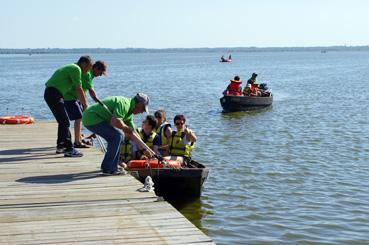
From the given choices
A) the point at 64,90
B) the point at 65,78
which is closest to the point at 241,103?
the point at 64,90

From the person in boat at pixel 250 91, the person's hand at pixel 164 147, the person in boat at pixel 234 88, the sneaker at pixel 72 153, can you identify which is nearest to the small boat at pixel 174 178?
the person's hand at pixel 164 147

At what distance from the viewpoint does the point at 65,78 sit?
32.3 ft

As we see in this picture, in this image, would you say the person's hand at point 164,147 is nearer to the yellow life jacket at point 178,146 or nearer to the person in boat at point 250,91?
the yellow life jacket at point 178,146

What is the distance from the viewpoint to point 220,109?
28.1m

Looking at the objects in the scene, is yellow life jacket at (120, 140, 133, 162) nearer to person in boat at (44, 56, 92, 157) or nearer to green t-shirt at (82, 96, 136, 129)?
person in boat at (44, 56, 92, 157)

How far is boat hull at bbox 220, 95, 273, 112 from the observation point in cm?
2608

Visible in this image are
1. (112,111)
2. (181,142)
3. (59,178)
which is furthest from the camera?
(181,142)

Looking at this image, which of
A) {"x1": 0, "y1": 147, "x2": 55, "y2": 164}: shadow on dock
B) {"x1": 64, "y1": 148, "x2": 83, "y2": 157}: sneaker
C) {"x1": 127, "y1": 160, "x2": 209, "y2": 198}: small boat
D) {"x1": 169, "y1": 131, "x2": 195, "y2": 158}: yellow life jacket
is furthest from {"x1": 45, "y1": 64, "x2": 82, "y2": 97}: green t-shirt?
{"x1": 169, "y1": 131, "x2": 195, "y2": 158}: yellow life jacket

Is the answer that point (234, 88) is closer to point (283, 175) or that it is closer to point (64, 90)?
point (283, 175)

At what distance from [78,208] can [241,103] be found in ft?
64.7

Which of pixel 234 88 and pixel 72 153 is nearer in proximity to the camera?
pixel 72 153

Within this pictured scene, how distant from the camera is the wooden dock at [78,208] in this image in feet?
19.4

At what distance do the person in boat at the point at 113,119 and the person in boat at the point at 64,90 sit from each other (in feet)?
4.06

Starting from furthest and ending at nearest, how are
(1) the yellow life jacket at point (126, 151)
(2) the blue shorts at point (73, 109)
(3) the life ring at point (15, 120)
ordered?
(3) the life ring at point (15, 120)
(2) the blue shorts at point (73, 109)
(1) the yellow life jacket at point (126, 151)
